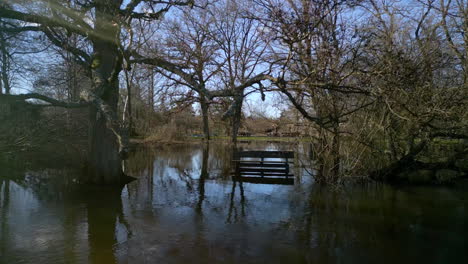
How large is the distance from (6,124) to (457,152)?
17122mm

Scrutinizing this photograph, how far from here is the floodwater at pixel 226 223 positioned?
18.3 feet

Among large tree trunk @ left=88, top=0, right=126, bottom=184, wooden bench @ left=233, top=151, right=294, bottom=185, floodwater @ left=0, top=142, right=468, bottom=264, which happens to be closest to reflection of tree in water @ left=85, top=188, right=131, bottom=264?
floodwater @ left=0, top=142, right=468, bottom=264

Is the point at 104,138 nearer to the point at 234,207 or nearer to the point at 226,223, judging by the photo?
the point at 234,207

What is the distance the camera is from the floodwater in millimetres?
5566

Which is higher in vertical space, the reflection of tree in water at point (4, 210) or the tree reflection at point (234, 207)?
the reflection of tree in water at point (4, 210)

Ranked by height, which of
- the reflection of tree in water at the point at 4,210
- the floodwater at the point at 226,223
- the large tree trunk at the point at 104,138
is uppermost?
the large tree trunk at the point at 104,138

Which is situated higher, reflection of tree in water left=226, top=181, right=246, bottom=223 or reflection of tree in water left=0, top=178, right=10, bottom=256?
reflection of tree in water left=0, top=178, right=10, bottom=256

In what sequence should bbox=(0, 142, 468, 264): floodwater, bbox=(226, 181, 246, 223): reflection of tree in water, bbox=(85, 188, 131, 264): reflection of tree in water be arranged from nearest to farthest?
bbox=(85, 188, 131, 264): reflection of tree in water < bbox=(0, 142, 468, 264): floodwater < bbox=(226, 181, 246, 223): reflection of tree in water

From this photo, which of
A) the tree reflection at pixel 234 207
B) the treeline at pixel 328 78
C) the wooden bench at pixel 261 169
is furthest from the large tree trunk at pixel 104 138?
the wooden bench at pixel 261 169

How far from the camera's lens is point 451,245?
6.38 meters

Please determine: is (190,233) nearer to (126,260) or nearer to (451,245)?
(126,260)

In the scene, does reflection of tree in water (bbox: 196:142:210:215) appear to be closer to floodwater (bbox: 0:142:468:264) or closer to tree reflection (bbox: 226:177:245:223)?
floodwater (bbox: 0:142:468:264)

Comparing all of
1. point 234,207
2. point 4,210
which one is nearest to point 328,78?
point 234,207

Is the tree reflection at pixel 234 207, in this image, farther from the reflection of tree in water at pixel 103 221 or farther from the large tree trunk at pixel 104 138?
the large tree trunk at pixel 104 138
